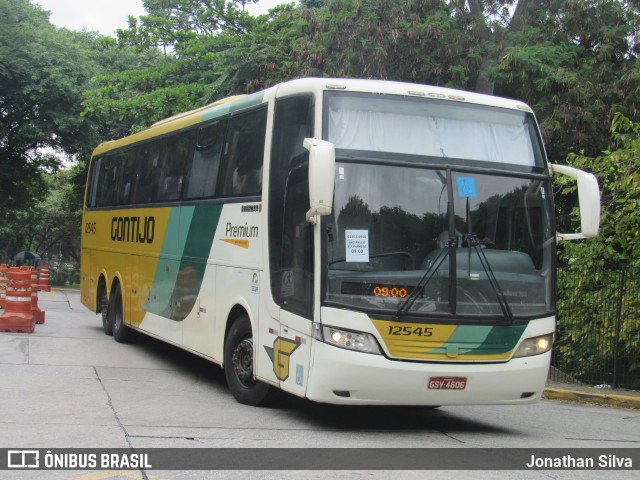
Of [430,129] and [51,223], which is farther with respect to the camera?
[51,223]

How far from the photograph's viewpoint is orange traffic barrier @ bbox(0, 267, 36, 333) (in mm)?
15586

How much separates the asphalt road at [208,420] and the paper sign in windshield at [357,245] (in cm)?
171

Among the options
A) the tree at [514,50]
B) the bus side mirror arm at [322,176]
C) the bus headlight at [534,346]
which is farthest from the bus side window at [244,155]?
the tree at [514,50]

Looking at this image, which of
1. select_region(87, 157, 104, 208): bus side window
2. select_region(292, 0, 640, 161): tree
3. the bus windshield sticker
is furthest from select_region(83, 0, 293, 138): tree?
the bus windshield sticker

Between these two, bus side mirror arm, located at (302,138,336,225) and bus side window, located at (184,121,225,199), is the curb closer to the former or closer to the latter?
bus side window, located at (184,121,225,199)

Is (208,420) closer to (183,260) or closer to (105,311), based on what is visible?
(183,260)

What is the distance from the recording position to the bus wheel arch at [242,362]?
31.4 ft

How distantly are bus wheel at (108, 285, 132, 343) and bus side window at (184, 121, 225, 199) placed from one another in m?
4.44

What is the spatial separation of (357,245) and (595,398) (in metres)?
6.42

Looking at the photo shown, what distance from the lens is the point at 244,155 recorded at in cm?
1018

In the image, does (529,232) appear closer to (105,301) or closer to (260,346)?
(260,346)

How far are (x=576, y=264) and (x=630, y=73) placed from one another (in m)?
5.14

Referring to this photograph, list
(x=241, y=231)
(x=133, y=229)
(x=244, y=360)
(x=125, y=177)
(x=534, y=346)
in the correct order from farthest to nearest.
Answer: (x=125, y=177) → (x=133, y=229) → (x=241, y=231) → (x=244, y=360) → (x=534, y=346)

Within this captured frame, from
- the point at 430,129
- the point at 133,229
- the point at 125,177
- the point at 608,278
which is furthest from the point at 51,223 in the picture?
the point at 430,129
